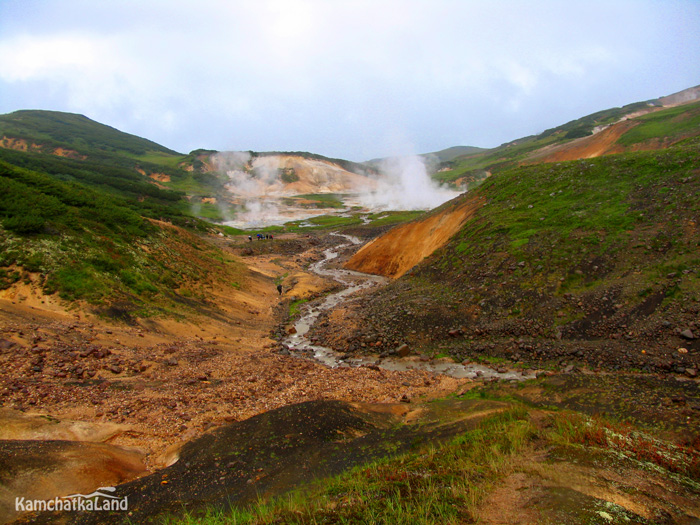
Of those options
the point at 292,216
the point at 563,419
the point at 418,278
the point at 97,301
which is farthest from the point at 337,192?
the point at 563,419

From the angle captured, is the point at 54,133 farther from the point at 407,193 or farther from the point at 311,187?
the point at 407,193

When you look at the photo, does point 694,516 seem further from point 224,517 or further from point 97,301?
point 97,301

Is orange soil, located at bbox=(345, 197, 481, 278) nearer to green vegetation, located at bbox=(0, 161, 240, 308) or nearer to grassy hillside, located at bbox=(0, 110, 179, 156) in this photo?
green vegetation, located at bbox=(0, 161, 240, 308)

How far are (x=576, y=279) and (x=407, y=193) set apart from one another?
82465 mm

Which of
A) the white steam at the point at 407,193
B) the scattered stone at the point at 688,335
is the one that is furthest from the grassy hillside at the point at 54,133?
the scattered stone at the point at 688,335

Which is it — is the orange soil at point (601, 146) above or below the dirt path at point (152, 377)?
above

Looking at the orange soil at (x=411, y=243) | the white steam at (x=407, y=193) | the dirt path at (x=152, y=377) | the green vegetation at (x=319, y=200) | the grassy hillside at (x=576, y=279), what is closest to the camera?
the dirt path at (x=152, y=377)

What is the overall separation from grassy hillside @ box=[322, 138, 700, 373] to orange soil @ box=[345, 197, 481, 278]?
15.6 feet

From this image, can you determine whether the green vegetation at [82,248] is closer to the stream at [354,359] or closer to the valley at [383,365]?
the valley at [383,365]

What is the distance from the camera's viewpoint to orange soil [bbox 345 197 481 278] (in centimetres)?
3003

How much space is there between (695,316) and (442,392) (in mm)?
9493

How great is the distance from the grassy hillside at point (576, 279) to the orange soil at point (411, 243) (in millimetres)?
4742

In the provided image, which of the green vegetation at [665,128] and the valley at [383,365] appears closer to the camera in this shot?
the valley at [383,365]

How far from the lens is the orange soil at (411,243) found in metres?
30.0
